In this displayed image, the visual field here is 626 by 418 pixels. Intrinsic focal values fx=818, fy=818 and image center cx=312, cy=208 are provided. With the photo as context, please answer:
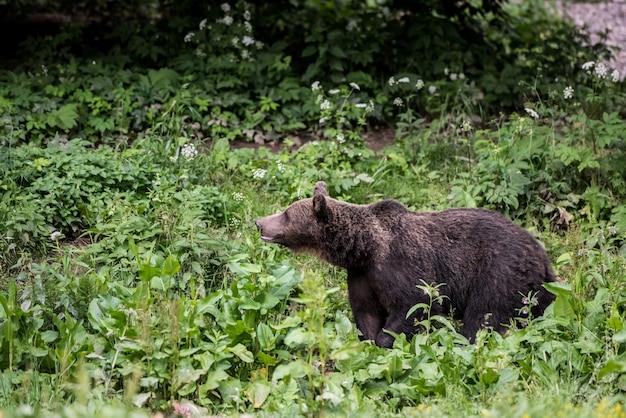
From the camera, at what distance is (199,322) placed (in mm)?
5789

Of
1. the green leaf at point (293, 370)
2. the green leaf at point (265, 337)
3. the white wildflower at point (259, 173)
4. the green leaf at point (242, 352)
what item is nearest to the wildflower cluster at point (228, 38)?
the white wildflower at point (259, 173)

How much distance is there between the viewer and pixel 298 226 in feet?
22.2

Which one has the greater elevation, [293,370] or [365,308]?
[293,370]

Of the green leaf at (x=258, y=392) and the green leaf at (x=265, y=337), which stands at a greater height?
the green leaf at (x=265, y=337)

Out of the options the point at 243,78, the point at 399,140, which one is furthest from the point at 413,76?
the point at 243,78

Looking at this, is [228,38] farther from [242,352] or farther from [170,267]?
[242,352]

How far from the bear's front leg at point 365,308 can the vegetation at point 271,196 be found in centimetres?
28

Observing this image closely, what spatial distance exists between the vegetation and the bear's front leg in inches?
10.9

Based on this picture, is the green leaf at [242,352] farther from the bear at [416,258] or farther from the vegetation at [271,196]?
the bear at [416,258]

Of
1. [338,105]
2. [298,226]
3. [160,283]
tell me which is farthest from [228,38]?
[160,283]

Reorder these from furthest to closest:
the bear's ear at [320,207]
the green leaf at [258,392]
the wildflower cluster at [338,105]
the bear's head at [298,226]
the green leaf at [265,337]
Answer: the wildflower cluster at [338,105] → the bear's head at [298,226] → the bear's ear at [320,207] → the green leaf at [265,337] → the green leaf at [258,392]

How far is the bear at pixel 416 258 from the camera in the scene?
635 centimetres

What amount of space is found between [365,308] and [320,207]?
90 centimetres

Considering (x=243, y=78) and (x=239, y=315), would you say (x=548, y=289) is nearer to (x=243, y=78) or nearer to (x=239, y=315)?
(x=239, y=315)
